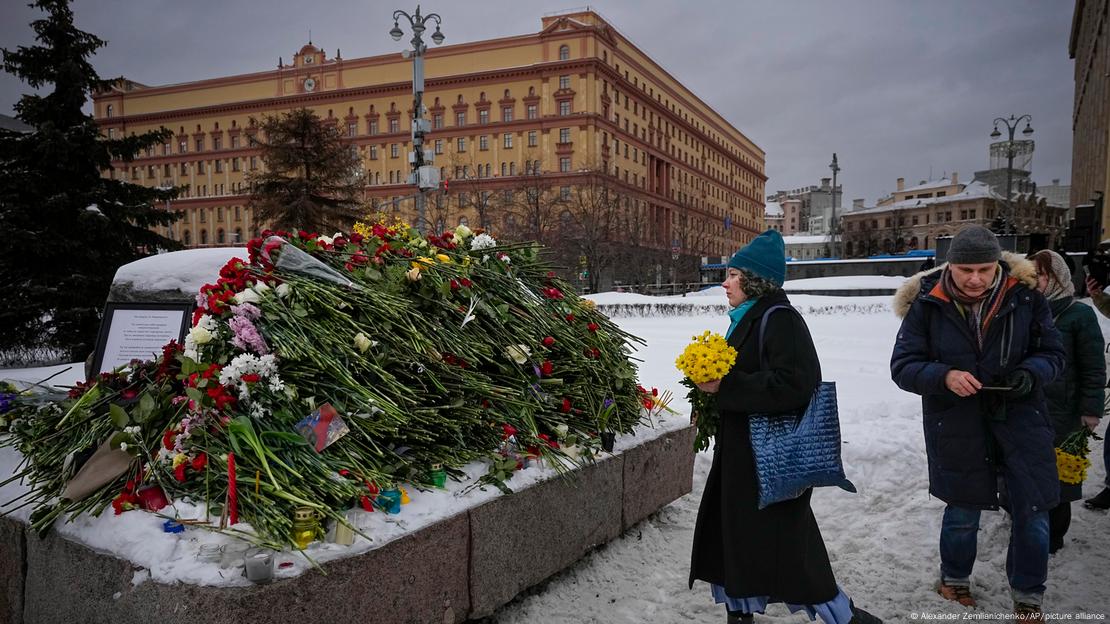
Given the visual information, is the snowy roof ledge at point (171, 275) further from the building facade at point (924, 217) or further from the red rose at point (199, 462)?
the building facade at point (924, 217)

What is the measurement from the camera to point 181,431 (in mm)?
2537

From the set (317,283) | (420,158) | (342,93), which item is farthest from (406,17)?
(342,93)

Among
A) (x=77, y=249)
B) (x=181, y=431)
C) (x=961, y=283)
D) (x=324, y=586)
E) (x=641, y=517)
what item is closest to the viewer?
(x=324, y=586)

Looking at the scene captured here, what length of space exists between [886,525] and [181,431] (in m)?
4.06

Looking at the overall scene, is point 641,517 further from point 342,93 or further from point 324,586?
point 342,93

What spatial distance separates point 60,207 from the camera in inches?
492

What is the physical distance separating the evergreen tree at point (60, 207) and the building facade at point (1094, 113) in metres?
31.8

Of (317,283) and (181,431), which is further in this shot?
(317,283)

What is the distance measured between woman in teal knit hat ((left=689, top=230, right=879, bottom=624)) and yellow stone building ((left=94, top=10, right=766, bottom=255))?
4357 centimetres

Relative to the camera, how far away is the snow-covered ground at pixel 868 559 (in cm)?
318

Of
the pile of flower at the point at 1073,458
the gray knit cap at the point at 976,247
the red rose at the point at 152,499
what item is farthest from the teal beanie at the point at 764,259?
the red rose at the point at 152,499

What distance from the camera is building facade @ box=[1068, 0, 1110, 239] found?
26656 mm

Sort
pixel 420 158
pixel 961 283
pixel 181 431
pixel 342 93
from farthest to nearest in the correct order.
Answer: pixel 342 93 < pixel 420 158 < pixel 961 283 < pixel 181 431

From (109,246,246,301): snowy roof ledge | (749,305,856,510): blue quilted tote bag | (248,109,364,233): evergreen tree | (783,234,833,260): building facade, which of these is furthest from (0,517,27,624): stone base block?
(783,234,833,260): building facade
